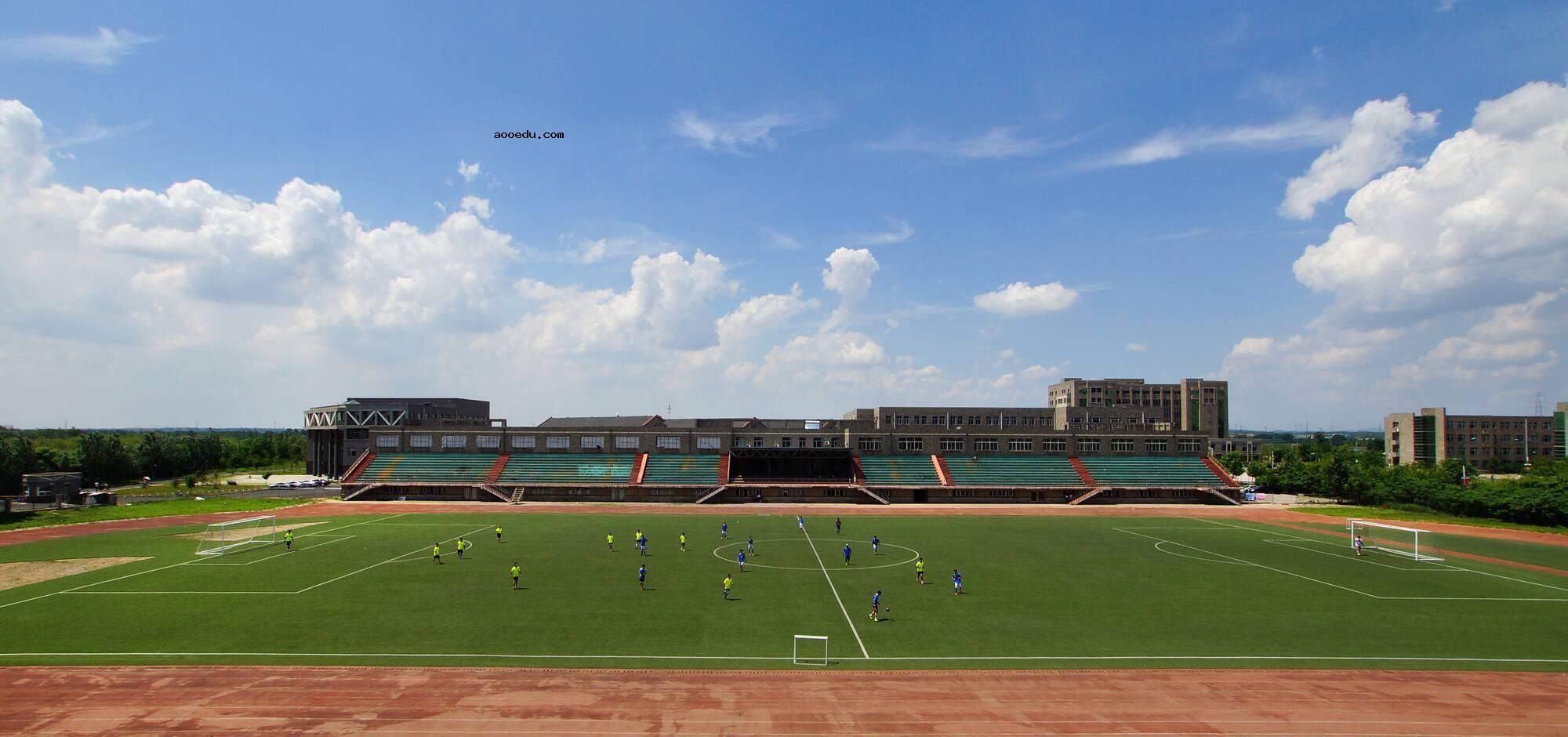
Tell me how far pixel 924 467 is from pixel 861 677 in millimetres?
70716

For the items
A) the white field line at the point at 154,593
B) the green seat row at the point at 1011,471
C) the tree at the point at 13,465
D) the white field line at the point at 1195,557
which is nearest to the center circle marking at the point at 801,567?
the white field line at the point at 1195,557

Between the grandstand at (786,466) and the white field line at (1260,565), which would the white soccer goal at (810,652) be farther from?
the grandstand at (786,466)

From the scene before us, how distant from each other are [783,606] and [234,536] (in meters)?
43.2

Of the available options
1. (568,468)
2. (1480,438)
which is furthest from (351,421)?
(1480,438)

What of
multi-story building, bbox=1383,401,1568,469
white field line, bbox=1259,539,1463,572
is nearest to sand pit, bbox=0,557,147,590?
white field line, bbox=1259,539,1463,572

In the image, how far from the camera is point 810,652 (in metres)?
28.5

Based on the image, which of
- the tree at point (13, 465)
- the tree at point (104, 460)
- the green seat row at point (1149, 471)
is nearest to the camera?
the green seat row at point (1149, 471)

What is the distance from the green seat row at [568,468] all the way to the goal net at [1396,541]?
2828 inches

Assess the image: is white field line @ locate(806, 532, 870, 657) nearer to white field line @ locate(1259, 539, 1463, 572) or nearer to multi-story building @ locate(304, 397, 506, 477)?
white field line @ locate(1259, 539, 1463, 572)

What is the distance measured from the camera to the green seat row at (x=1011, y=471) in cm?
9150

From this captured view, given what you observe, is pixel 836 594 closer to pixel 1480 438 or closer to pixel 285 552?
pixel 285 552

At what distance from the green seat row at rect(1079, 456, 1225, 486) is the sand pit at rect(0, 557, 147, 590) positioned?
93327 mm

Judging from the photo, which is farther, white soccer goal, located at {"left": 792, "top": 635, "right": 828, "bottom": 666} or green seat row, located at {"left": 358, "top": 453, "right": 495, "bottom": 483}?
green seat row, located at {"left": 358, "top": 453, "right": 495, "bottom": 483}

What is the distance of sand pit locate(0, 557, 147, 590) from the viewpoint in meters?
40.8
